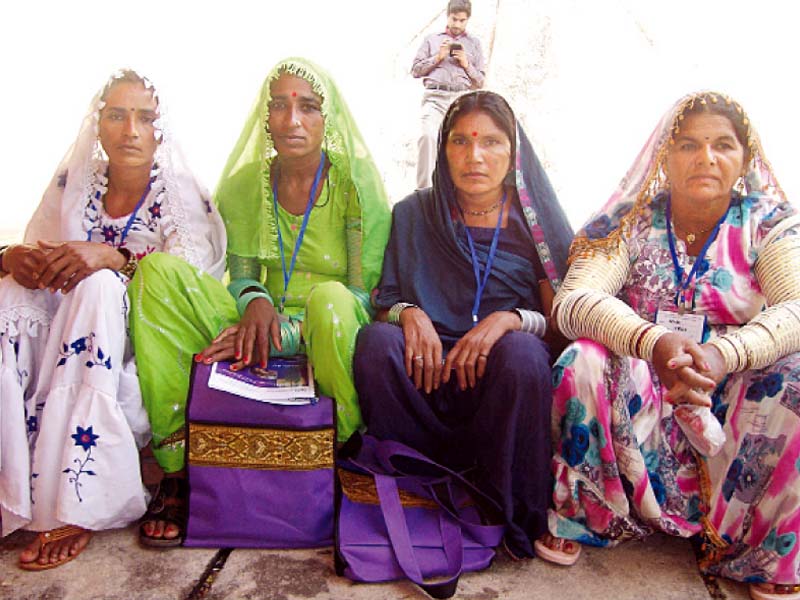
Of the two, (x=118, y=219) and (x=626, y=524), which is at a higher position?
(x=118, y=219)

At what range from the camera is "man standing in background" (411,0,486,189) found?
17.9 feet

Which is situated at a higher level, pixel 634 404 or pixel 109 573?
pixel 634 404

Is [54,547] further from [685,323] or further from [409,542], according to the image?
[685,323]

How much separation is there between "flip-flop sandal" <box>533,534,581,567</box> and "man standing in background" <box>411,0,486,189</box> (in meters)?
3.89

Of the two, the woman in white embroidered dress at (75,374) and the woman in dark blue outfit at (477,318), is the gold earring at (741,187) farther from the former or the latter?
the woman in white embroidered dress at (75,374)

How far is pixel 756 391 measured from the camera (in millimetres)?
1863

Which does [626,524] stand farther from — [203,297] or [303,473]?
[203,297]

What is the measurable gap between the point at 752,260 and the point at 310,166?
1.65 meters

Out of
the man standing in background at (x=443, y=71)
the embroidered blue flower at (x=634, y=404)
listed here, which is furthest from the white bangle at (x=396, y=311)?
the man standing in background at (x=443, y=71)

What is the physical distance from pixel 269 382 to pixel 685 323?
4.45ft

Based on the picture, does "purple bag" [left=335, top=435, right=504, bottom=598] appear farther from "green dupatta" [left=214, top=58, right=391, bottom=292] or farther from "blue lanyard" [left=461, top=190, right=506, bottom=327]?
"green dupatta" [left=214, top=58, right=391, bottom=292]

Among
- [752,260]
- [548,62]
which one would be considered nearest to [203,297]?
[752,260]

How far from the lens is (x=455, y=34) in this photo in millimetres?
5504

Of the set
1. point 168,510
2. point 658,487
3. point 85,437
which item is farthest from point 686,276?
point 85,437
